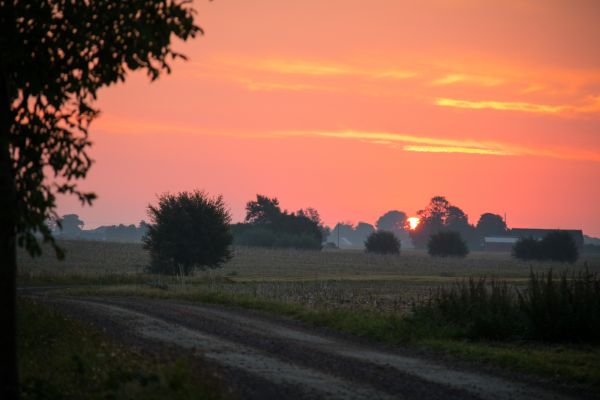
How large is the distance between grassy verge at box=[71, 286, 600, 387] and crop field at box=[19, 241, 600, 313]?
136 inches

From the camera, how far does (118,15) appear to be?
10695mm

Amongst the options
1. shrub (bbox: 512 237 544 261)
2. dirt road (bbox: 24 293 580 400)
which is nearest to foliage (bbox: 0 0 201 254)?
dirt road (bbox: 24 293 580 400)

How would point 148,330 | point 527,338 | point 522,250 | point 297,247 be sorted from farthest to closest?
point 297,247, point 522,250, point 148,330, point 527,338

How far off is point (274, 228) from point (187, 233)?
316ft

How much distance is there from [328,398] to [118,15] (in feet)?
22.3

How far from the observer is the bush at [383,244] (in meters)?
135

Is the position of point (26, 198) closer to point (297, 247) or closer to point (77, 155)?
point (77, 155)

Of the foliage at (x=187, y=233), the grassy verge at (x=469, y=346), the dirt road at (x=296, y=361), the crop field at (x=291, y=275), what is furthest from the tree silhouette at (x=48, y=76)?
the foliage at (x=187, y=233)

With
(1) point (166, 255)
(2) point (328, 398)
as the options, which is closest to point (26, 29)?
(2) point (328, 398)

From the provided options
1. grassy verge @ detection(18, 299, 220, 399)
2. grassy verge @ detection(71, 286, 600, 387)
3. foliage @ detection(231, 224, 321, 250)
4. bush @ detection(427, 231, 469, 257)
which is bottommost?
grassy verge @ detection(71, 286, 600, 387)

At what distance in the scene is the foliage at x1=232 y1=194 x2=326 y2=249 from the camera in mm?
141000

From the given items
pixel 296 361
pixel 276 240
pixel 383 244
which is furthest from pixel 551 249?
pixel 296 361

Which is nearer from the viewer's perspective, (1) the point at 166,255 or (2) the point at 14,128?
(2) the point at 14,128

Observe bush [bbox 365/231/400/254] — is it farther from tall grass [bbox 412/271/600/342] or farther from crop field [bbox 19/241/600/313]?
tall grass [bbox 412/271/600/342]
